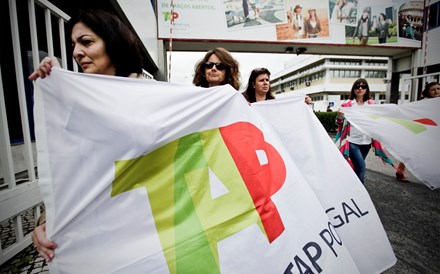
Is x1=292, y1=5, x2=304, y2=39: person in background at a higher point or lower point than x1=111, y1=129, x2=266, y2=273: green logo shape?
higher

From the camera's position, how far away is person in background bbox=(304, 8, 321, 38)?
891 centimetres

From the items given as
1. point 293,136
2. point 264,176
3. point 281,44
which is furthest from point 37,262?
point 281,44

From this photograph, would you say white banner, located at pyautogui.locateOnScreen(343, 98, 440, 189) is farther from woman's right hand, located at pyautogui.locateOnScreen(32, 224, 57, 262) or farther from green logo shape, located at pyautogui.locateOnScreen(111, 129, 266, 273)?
woman's right hand, located at pyautogui.locateOnScreen(32, 224, 57, 262)

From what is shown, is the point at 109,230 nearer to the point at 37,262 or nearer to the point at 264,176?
the point at 264,176

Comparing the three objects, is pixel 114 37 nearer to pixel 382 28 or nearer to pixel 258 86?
pixel 258 86

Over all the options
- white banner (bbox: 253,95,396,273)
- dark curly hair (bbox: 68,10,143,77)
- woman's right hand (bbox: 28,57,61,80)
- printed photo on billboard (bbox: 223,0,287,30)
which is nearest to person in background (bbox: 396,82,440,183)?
white banner (bbox: 253,95,396,273)

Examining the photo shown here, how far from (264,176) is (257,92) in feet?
6.00

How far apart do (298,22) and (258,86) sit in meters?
7.63

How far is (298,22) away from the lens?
8859 mm

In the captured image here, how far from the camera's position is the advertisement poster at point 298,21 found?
7.95 metres

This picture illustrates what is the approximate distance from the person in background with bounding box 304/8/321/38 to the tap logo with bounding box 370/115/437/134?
7362 mm

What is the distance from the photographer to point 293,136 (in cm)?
180

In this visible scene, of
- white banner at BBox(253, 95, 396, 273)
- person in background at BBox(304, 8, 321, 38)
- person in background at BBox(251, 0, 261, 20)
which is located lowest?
white banner at BBox(253, 95, 396, 273)

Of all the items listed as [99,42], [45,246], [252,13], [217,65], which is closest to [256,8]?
[252,13]
